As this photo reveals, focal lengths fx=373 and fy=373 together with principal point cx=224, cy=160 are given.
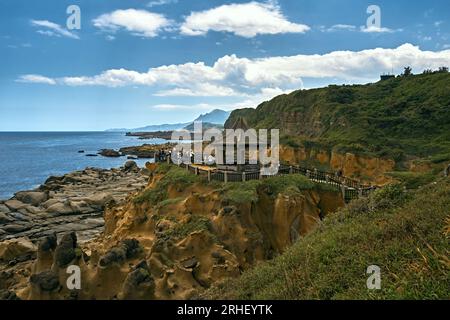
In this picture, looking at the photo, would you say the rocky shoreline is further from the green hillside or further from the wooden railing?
the green hillside

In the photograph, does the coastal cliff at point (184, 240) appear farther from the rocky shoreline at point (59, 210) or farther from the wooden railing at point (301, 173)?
the rocky shoreline at point (59, 210)

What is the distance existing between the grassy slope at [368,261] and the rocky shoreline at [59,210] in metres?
16.9

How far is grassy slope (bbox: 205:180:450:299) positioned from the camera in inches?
267

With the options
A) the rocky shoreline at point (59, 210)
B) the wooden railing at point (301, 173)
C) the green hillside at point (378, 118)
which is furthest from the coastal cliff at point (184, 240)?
the green hillside at point (378, 118)

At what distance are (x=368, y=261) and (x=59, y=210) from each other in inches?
1215

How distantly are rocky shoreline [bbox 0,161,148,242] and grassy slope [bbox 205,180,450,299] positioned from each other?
16909mm

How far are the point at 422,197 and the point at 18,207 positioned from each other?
3331 centimetres

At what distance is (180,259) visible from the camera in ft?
47.9

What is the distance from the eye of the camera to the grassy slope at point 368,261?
6793 mm

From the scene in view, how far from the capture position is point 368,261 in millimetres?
8297

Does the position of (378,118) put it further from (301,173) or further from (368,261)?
(368,261)

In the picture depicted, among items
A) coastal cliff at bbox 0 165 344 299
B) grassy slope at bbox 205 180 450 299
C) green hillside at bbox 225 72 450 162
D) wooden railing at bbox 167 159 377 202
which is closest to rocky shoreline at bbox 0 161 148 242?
coastal cliff at bbox 0 165 344 299
